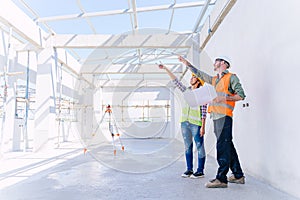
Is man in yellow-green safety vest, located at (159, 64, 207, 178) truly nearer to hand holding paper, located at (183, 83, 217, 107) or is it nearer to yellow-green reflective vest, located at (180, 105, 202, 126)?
yellow-green reflective vest, located at (180, 105, 202, 126)

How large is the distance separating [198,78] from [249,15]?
2.67ft

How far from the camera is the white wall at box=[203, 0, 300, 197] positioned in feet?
5.01

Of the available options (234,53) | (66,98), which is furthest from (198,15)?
(66,98)

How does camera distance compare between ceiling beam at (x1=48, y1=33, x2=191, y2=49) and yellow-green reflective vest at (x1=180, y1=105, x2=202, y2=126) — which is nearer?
yellow-green reflective vest at (x1=180, y1=105, x2=202, y2=126)

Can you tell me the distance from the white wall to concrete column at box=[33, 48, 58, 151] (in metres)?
3.66

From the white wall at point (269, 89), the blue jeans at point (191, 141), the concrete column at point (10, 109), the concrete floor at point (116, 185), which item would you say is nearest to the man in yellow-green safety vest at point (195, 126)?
the blue jeans at point (191, 141)

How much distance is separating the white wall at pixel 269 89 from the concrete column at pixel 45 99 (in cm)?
366

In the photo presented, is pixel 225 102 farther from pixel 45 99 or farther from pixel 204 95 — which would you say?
pixel 45 99

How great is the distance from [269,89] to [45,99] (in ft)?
14.0

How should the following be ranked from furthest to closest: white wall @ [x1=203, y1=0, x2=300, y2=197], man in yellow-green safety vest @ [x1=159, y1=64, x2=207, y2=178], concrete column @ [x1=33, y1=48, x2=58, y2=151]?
concrete column @ [x1=33, y1=48, x2=58, y2=151] → man in yellow-green safety vest @ [x1=159, y1=64, x2=207, y2=178] → white wall @ [x1=203, y1=0, x2=300, y2=197]

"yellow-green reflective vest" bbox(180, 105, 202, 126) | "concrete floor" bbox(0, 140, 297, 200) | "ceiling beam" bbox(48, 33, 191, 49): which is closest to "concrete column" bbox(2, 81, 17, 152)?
"ceiling beam" bbox(48, 33, 191, 49)

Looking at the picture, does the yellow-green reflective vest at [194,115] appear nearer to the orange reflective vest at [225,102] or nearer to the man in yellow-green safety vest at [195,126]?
the man in yellow-green safety vest at [195,126]

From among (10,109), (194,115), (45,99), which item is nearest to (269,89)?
(194,115)

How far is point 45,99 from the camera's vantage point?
4.78 metres
